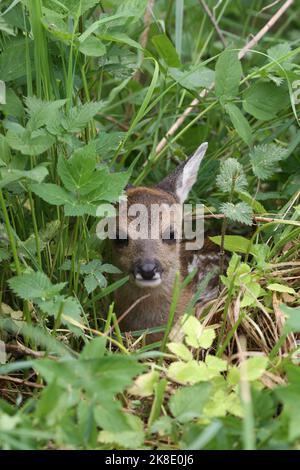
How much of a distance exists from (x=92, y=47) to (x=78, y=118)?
0.32m

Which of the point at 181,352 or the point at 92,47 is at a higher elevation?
the point at 92,47

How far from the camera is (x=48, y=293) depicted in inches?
120

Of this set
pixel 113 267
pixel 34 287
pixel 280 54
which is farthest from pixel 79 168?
pixel 280 54

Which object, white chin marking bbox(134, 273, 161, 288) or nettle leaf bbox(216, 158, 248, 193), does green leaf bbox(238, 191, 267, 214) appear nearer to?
nettle leaf bbox(216, 158, 248, 193)

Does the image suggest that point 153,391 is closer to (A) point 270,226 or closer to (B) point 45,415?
(B) point 45,415

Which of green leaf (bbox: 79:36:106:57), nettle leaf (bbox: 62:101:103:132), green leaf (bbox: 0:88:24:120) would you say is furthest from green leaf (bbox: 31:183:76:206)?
green leaf (bbox: 79:36:106:57)

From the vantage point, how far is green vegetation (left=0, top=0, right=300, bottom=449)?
257 centimetres

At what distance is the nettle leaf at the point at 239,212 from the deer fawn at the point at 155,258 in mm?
488

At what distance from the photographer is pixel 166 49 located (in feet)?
13.3

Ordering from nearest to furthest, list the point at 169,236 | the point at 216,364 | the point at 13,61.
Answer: the point at 216,364, the point at 13,61, the point at 169,236

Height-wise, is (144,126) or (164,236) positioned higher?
(144,126)

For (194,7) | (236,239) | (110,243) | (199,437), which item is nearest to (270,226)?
(236,239)

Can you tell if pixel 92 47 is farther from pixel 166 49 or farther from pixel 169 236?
pixel 169 236

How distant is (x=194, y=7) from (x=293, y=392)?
384cm
